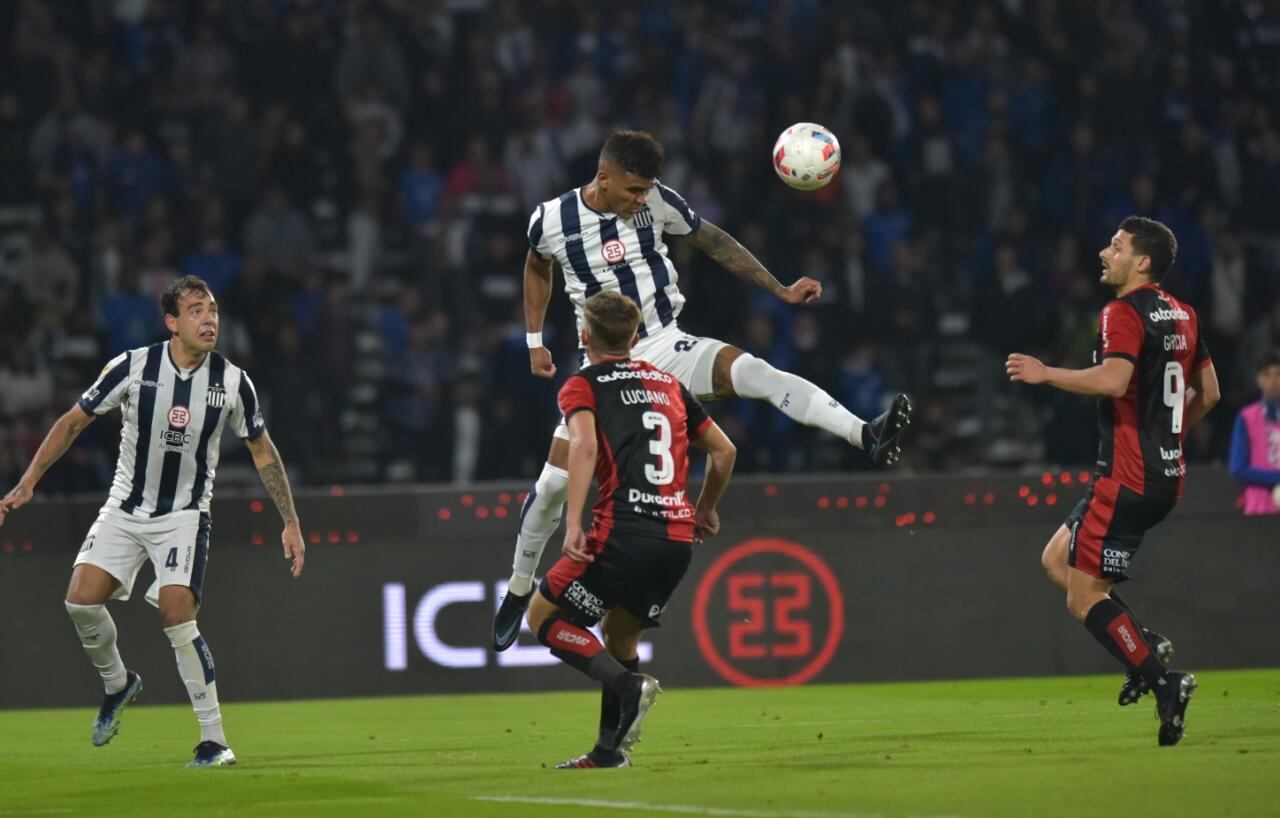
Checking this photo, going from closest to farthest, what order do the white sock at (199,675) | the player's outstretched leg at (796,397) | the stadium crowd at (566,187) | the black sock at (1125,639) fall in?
the black sock at (1125,639) → the player's outstretched leg at (796,397) → the white sock at (199,675) → the stadium crowd at (566,187)

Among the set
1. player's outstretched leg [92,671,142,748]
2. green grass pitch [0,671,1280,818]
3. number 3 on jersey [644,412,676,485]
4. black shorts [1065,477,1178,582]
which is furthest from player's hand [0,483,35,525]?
black shorts [1065,477,1178,582]

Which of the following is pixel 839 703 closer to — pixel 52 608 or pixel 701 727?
pixel 701 727

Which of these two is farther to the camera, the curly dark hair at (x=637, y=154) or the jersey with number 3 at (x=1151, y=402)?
the curly dark hair at (x=637, y=154)

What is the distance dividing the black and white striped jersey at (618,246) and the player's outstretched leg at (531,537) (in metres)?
0.75

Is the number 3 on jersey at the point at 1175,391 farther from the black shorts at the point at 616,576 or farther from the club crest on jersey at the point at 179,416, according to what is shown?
the club crest on jersey at the point at 179,416

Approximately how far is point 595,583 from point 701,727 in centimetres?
264

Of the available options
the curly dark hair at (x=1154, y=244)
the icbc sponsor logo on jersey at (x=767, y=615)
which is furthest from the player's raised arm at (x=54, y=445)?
the icbc sponsor logo on jersey at (x=767, y=615)

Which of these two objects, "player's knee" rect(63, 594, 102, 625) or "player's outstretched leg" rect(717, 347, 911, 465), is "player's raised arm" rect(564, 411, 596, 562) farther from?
"player's knee" rect(63, 594, 102, 625)

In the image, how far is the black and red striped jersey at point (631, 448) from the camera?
7.65 metres

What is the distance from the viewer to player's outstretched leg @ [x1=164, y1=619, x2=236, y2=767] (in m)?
8.80

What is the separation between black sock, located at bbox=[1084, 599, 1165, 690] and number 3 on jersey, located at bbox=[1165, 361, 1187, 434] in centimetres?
82

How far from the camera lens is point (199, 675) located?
8.97 m

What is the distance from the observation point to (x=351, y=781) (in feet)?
26.0

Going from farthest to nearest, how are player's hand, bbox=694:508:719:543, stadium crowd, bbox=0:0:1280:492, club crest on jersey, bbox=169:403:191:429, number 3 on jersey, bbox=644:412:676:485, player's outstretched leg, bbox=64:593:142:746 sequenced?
stadium crowd, bbox=0:0:1280:492, player's outstretched leg, bbox=64:593:142:746, club crest on jersey, bbox=169:403:191:429, player's hand, bbox=694:508:719:543, number 3 on jersey, bbox=644:412:676:485
